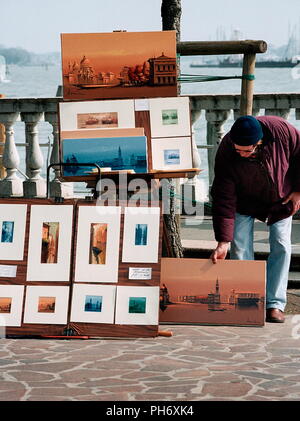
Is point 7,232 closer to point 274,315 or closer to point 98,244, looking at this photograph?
point 98,244

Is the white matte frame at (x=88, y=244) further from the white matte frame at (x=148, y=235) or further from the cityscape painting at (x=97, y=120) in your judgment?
the cityscape painting at (x=97, y=120)

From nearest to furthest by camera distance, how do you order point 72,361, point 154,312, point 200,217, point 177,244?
point 72,361
point 154,312
point 177,244
point 200,217

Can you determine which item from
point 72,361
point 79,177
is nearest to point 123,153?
point 79,177

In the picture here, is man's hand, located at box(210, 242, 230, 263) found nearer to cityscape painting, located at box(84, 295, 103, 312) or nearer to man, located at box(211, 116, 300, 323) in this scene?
man, located at box(211, 116, 300, 323)

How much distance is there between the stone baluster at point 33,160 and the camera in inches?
523

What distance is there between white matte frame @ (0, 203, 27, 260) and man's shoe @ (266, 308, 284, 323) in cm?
196

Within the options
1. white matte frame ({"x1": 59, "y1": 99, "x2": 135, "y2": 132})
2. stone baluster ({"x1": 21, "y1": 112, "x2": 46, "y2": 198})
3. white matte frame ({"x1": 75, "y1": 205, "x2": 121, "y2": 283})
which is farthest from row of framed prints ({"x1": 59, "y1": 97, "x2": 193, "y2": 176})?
stone baluster ({"x1": 21, "y1": 112, "x2": 46, "y2": 198})

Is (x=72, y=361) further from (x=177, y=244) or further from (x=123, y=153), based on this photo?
(x=177, y=244)

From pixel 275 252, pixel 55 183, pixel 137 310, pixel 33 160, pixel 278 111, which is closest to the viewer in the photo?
pixel 137 310

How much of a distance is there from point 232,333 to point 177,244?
182cm

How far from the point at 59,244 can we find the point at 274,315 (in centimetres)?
177

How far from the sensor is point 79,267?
836cm

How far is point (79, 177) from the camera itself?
344 inches

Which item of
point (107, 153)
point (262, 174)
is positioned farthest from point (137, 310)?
point (262, 174)
